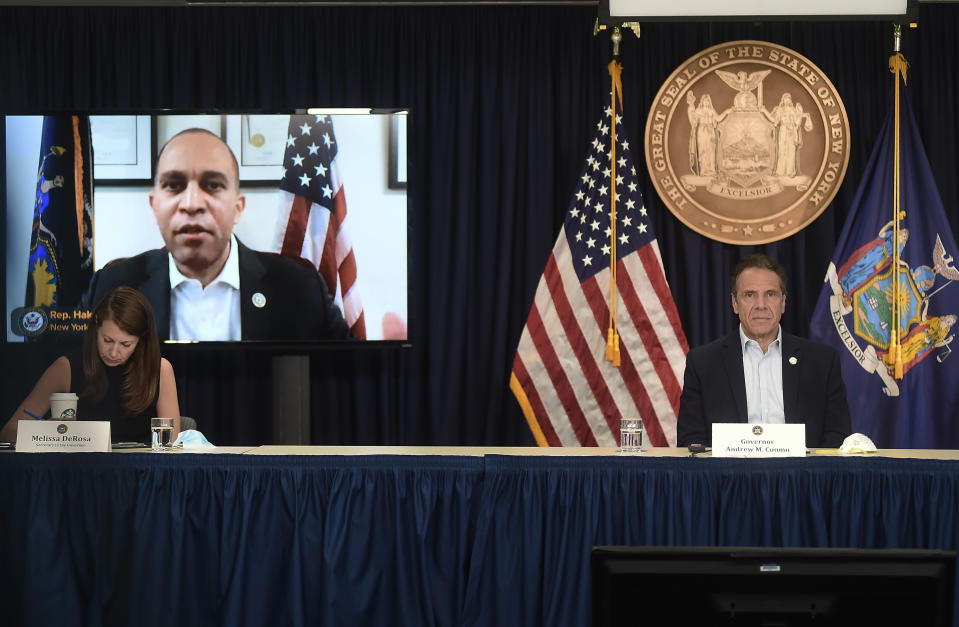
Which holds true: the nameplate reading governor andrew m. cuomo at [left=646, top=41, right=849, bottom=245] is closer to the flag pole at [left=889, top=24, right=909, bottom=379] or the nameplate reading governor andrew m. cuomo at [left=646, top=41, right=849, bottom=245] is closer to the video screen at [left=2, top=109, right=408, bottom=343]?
the flag pole at [left=889, top=24, right=909, bottom=379]

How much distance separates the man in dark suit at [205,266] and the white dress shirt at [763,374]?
2.02 m

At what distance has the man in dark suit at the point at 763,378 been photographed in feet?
10.6

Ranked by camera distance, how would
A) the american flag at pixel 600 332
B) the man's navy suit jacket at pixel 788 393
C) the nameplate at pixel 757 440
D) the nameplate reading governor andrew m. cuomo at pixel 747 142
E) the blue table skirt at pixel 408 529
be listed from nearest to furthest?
the blue table skirt at pixel 408 529, the nameplate at pixel 757 440, the man's navy suit jacket at pixel 788 393, the american flag at pixel 600 332, the nameplate reading governor andrew m. cuomo at pixel 747 142

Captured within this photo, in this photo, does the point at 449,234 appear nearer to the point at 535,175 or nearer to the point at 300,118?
the point at 535,175

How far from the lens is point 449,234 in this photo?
4.95 metres

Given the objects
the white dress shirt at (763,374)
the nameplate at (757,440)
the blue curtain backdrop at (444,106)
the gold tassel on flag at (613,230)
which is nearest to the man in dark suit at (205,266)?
the blue curtain backdrop at (444,106)

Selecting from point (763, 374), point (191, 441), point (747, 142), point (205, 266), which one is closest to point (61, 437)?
point (191, 441)

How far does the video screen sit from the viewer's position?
14.8 ft

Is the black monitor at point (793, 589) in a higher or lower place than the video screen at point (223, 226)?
lower

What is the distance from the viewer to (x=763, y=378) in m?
3.34

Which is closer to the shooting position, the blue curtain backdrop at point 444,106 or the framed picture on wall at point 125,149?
the framed picture on wall at point 125,149

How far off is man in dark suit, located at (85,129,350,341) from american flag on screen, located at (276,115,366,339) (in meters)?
0.10

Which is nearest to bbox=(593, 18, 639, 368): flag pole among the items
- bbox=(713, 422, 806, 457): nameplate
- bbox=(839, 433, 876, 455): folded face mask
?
bbox=(839, 433, 876, 455): folded face mask

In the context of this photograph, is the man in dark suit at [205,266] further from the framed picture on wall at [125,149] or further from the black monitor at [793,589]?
the black monitor at [793,589]
